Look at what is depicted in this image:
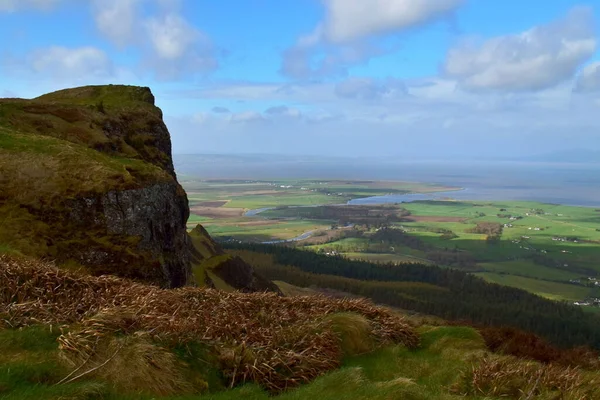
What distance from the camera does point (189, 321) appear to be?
11609 mm

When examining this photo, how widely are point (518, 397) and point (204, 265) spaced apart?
129ft

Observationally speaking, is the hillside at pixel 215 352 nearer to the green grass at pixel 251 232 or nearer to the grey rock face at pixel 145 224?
the grey rock face at pixel 145 224

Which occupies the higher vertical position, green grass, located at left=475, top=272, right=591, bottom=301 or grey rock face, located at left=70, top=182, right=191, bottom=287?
grey rock face, located at left=70, top=182, right=191, bottom=287

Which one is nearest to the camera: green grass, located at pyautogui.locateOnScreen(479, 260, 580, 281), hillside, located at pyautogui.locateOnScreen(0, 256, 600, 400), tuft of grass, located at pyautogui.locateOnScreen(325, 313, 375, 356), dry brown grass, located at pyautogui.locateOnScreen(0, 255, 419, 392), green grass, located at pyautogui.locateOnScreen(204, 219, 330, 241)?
hillside, located at pyautogui.locateOnScreen(0, 256, 600, 400)

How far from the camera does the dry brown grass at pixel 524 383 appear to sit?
989 centimetres

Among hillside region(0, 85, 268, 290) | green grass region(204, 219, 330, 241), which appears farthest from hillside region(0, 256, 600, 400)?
green grass region(204, 219, 330, 241)

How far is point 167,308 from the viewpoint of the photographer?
40.9 ft

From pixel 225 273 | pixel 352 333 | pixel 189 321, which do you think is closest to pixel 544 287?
pixel 225 273

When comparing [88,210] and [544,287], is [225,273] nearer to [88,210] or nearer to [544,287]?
[88,210]

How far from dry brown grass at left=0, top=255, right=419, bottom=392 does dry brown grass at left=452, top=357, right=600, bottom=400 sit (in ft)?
11.4

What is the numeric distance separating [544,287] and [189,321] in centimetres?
13479

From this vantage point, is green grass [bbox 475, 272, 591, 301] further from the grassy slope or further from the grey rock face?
the grassy slope

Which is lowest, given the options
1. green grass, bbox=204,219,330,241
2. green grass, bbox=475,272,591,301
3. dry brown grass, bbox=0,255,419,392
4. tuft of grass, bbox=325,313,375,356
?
green grass, bbox=475,272,591,301

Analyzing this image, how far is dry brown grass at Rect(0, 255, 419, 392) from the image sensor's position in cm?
1020
